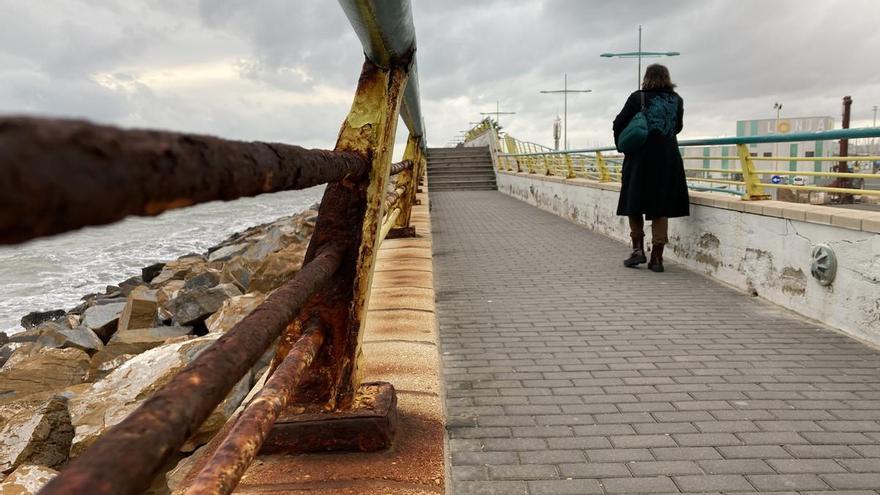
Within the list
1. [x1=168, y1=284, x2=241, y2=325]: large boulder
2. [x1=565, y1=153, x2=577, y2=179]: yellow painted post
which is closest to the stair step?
[x1=565, y1=153, x2=577, y2=179]: yellow painted post

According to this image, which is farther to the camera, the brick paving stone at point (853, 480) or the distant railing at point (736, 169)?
the distant railing at point (736, 169)

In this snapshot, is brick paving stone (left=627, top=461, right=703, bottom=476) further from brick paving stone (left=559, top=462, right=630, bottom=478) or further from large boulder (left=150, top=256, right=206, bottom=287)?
large boulder (left=150, top=256, right=206, bottom=287)

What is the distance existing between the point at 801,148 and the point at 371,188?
54009mm

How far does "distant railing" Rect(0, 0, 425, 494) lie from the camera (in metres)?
0.42

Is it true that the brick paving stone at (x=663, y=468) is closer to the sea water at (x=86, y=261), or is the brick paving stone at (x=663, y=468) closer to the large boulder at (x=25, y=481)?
the large boulder at (x=25, y=481)

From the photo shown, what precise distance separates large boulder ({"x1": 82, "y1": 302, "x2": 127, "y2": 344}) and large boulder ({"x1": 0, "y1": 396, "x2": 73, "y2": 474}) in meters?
5.44

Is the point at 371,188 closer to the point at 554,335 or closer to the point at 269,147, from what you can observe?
the point at 269,147

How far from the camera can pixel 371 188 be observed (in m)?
2.03

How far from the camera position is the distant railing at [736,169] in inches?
182

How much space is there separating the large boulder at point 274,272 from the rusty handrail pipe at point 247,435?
24.8ft

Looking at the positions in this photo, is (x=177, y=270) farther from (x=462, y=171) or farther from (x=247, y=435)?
(x=462, y=171)

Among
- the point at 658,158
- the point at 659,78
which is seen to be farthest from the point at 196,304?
the point at 659,78

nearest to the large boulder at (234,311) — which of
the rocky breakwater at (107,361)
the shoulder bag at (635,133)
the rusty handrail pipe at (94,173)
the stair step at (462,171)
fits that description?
the rocky breakwater at (107,361)

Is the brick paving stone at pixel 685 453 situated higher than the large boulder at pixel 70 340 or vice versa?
the brick paving stone at pixel 685 453
